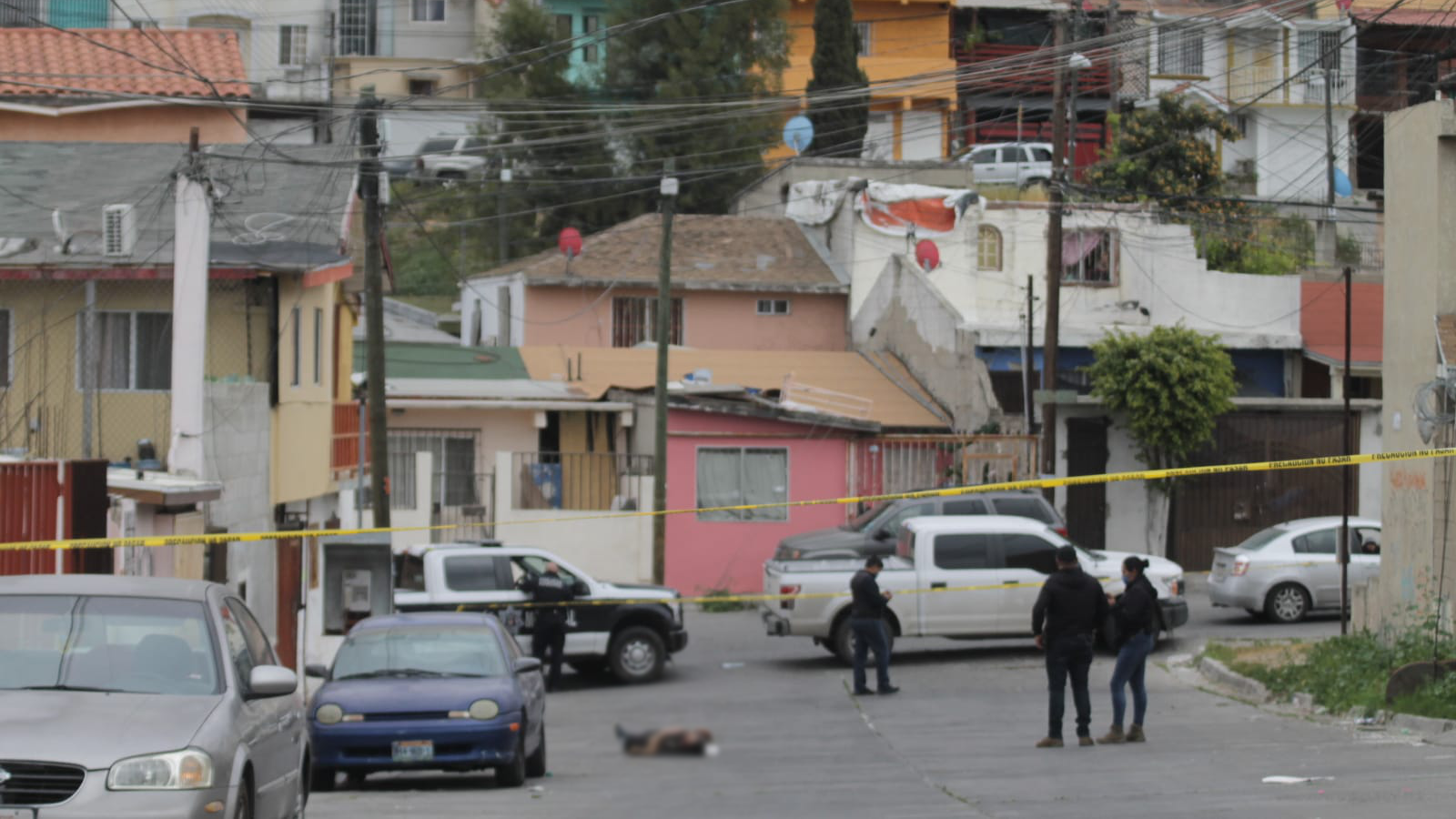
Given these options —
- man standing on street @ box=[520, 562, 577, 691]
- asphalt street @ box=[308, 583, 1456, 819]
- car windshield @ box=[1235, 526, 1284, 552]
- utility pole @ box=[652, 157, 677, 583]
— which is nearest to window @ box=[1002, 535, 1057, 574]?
asphalt street @ box=[308, 583, 1456, 819]

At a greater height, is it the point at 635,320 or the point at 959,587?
the point at 635,320

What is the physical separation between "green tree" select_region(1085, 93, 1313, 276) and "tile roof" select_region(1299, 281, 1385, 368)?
3211mm

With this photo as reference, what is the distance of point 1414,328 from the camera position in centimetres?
1644

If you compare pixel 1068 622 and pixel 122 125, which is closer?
pixel 1068 622

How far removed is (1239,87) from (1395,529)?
36.4 meters

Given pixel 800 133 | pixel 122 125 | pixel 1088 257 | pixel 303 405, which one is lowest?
pixel 303 405

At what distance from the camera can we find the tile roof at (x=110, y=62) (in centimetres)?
2992

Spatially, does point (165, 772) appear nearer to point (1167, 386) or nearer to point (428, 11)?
point (1167, 386)

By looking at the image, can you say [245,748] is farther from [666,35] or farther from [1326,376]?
[666,35]

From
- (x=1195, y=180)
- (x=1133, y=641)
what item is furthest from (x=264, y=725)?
(x=1195, y=180)

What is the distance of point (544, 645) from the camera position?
20.3 meters

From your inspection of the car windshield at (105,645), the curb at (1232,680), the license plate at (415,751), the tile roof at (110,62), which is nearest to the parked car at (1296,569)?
the curb at (1232,680)

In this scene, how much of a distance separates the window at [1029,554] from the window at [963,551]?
24cm

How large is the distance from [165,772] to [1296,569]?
20052 millimetres
